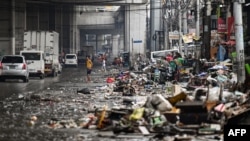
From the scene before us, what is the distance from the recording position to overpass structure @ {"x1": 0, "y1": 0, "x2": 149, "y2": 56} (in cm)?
6706

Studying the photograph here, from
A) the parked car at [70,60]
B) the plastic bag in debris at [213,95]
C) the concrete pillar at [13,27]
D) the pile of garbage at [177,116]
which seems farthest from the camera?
the parked car at [70,60]

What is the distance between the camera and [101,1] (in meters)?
84.6

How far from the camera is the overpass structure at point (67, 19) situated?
67062 millimetres

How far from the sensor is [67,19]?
9762 cm

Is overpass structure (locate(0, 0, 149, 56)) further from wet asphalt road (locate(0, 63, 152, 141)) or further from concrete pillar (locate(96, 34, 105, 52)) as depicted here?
concrete pillar (locate(96, 34, 105, 52))

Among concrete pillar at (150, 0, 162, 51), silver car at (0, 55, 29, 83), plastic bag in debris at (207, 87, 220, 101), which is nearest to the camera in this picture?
plastic bag in debris at (207, 87, 220, 101)

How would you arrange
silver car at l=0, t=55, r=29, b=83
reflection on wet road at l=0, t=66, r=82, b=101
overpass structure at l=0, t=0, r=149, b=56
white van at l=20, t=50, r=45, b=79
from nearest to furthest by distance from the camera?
reflection on wet road at l=0, t=66, r=82, b=101, silver car at l=0, t=55, r=29, b=83, white van at l=20, t=50, r=45, b=79, overpass structure at l=0, t=0, r=149, b=56

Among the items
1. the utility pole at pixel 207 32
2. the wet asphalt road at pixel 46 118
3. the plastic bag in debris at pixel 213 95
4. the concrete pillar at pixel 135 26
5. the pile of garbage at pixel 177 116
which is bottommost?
the wet asphalt road at pixel 46 118

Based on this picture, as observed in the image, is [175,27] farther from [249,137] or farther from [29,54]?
[249,137]

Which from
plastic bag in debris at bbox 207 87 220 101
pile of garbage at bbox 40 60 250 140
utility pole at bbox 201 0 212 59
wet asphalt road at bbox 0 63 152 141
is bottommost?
wet asphalt road at bbox 0 63 152 141

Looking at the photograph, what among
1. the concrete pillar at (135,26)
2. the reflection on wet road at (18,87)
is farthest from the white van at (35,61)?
the concrete pillar at (135,26)

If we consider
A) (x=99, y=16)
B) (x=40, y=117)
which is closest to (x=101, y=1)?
(x=99, y=16)

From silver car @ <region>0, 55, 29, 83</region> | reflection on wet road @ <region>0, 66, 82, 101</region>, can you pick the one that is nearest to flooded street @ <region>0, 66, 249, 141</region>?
reflection on wet road @ <region>0, 66, 82, 101</region>

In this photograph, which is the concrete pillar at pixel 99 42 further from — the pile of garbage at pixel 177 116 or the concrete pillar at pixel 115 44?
the pile of garbage at pixel 177 116
